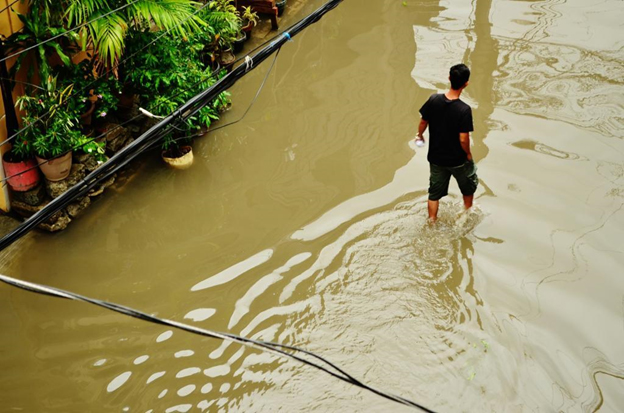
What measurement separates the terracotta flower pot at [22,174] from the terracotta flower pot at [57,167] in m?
0.11

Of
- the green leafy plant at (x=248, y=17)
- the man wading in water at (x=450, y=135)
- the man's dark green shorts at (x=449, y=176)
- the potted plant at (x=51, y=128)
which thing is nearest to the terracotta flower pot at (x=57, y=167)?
the potted plant at (x=51, y=128)

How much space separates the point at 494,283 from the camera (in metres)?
6.42

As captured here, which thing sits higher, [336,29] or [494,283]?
[336,29]

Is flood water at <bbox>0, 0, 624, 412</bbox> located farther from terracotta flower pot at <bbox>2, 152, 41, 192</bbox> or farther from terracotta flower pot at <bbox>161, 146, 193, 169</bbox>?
terracotta flower pot at <bbox>2, 152, 41, 192</bbox>

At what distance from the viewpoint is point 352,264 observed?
666 cm

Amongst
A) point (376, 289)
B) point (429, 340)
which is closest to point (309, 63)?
point (376, 289)

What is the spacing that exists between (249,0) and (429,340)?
26.4 ft

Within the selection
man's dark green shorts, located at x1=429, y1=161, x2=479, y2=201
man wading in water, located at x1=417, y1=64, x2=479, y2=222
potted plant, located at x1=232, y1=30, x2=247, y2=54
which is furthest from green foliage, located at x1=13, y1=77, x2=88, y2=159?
potted plant, located at x1=232, y1=30, x2=247, y2=54

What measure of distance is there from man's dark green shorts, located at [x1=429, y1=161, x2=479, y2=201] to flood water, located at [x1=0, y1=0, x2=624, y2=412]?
0.50 metres

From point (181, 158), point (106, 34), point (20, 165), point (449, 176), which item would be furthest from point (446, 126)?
point (20, 165)

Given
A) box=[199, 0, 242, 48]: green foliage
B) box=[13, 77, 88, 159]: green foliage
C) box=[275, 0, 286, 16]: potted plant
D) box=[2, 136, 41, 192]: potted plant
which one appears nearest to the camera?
box=[13, 77, 88, 159]: green foliage

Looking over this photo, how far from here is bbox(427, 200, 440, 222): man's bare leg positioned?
274 inches

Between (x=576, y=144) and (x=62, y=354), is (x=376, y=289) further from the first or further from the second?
(x=576, y=144)

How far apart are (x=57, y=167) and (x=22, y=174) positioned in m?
0.39
